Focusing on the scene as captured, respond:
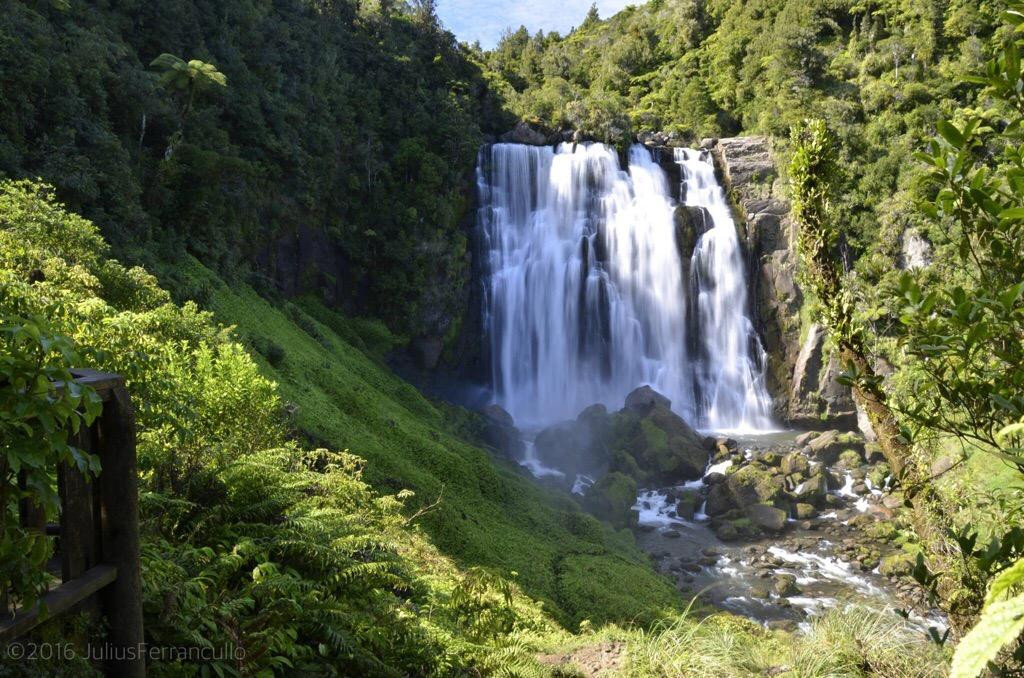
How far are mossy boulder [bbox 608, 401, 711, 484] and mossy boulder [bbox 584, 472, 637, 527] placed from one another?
57.9 inches

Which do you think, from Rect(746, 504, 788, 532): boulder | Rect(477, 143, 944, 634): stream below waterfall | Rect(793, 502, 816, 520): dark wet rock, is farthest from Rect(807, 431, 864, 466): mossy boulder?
Rect(746, 504, 788, 532): boulder

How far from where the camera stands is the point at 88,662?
2830 millimetres

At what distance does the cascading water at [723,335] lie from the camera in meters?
32.4

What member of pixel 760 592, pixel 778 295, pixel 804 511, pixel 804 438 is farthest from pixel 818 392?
pixel 760 592

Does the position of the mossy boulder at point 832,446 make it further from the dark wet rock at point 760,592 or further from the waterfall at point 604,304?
the dark wet rock at point 760,592

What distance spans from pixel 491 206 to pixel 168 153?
16310 millimetres

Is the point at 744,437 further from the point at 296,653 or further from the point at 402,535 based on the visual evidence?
Result: the point at 296,653

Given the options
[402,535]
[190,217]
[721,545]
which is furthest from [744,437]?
[190,217]

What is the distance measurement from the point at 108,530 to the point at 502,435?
2432 cm

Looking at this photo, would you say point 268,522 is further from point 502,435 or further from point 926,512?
point 502,435

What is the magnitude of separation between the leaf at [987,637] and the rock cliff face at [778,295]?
30.9 meters

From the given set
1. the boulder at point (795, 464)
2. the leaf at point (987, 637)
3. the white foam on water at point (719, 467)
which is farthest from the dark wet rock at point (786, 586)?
the leaf at point (987, 637)

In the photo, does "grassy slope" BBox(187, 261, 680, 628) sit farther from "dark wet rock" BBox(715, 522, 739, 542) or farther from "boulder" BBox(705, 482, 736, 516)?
"boulder" BBox(705, 482, 736, 516)

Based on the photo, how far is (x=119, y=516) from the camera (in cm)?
295
